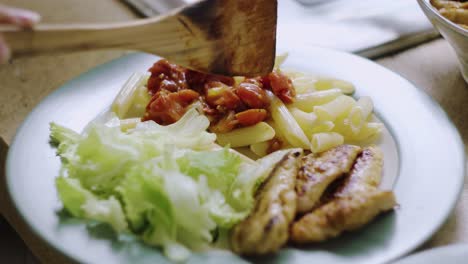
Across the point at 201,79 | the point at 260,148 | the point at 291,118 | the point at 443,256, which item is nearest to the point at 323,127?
the point at 291,118

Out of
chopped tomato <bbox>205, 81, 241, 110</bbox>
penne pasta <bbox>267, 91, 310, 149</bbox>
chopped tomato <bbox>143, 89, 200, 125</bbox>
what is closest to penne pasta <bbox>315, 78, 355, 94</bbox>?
penne pasta <bbox>267, 91, 310, 149</bbox>

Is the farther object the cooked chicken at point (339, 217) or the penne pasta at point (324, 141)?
the penne pasta at point (324, 141)

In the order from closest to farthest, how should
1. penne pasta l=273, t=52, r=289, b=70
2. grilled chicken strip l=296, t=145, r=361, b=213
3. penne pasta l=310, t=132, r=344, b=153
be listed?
1. grilled chicken strip l=296, t=145, r=361, b=213
2. penne pasta l=310, t=132, r=344, b=153
3. penne pasta l=273, t=52, r=289, b=70

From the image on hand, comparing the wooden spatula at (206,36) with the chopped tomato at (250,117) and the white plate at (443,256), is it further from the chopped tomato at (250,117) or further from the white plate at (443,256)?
the white plate at (443,256)

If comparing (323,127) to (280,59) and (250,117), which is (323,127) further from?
(280,59)

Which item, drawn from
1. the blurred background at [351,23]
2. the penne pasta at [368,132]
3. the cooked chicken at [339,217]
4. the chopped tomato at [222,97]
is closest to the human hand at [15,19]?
the chopped tomato at [222,97]

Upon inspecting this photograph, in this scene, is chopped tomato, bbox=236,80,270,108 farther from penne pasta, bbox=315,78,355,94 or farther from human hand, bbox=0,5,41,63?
human hand, bbox=0,5,41,63
